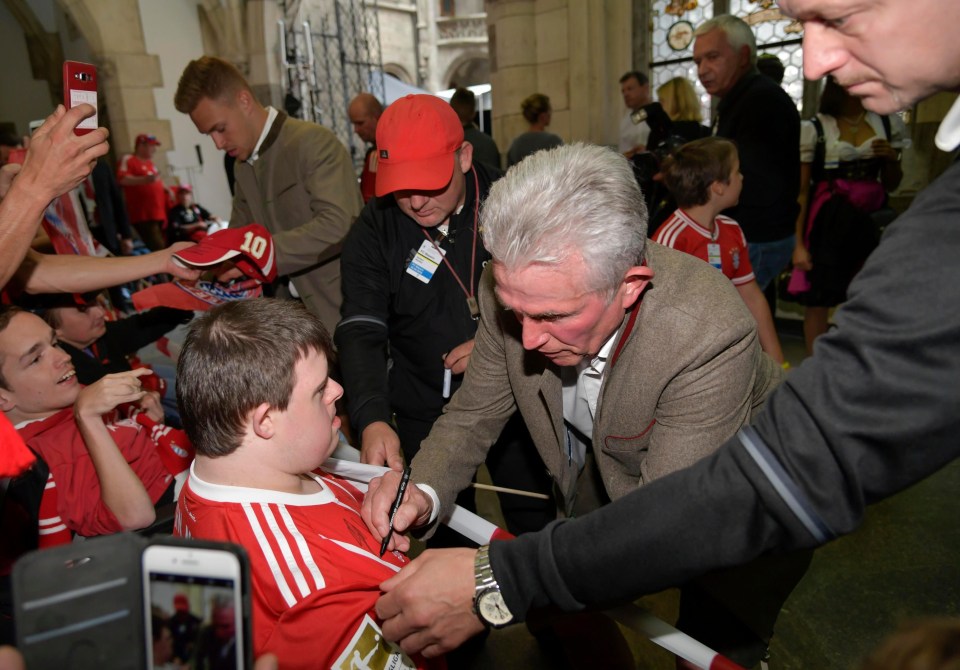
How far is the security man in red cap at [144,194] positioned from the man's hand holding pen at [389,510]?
814cm

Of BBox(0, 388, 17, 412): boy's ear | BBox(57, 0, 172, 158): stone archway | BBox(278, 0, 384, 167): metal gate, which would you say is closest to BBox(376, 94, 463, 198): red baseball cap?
BBox(0, 388, 17, 412): boy's ear

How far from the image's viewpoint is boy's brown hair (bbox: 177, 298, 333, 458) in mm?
1378

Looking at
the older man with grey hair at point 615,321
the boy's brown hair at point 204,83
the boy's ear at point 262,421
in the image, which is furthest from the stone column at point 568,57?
the boy's ear at point 262,421

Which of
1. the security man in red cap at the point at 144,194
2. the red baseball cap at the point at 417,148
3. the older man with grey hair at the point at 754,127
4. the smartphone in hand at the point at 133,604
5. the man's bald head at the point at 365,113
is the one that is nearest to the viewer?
the smartphone in hand at the point at 133,604

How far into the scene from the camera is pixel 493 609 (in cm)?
A: 117

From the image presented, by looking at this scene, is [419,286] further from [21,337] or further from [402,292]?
[21,337]

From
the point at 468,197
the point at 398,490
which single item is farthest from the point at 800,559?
the point at 468,197

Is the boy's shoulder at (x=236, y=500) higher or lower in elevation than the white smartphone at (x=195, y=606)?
lower

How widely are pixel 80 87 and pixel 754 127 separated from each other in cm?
329

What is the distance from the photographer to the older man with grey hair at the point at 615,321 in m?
1.33

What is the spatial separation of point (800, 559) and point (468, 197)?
1.59 metres

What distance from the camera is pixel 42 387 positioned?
2.01 meters

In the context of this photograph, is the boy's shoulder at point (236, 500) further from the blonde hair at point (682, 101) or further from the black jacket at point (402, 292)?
Result: the blonde hair at point (682, 101)

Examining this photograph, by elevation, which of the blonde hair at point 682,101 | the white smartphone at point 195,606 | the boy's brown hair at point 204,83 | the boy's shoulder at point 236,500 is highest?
the boy's brown hair at point 204,83
